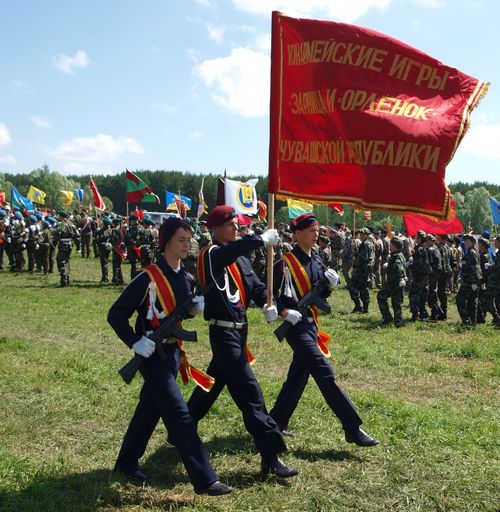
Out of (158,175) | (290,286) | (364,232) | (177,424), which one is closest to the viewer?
(177,424)

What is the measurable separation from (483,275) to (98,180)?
329 feet

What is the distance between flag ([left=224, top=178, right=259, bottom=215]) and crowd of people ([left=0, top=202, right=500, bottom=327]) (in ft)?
2.68

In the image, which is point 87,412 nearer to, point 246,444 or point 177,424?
point 246,444

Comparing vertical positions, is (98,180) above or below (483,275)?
above

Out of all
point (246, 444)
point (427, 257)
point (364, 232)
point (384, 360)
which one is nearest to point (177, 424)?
point (246, 444)

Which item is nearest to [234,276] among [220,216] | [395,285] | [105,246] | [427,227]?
[220,216]

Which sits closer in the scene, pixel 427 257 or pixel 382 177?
pixel 382 177

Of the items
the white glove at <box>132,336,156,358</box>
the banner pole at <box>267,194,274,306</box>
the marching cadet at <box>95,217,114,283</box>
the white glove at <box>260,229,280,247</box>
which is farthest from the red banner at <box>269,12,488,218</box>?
the marching cadet at <box>95,217,114,283</box>

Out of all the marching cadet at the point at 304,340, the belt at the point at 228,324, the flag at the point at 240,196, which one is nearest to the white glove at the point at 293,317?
the marching cadet at the point at 304,340

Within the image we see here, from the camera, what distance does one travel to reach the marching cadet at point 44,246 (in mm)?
21375

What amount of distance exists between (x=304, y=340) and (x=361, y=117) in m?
2.24

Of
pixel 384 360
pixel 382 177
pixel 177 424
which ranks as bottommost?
pixel 384 360

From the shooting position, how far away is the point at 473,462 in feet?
18.5

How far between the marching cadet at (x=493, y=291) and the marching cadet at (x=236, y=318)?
10.0 metres
